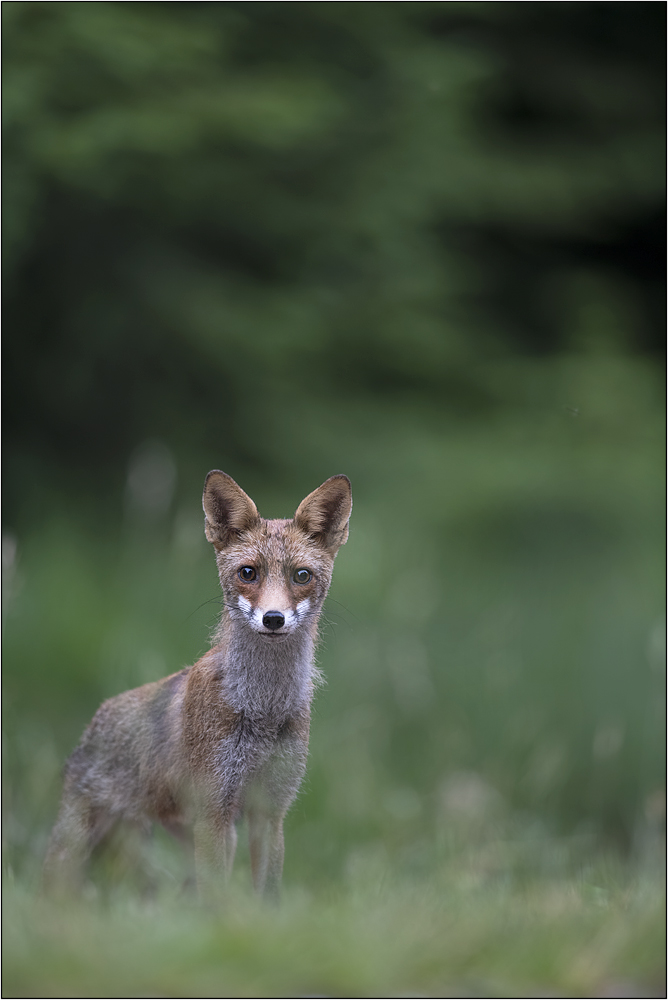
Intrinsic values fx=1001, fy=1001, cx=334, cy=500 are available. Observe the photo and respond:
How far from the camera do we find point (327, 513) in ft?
8.39

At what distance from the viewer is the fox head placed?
96.9 inches

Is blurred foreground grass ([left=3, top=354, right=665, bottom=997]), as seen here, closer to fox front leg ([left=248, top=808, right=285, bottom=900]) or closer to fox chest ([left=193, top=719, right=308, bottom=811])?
fox front leg ([left=248, top=808, right=285, bottom=900])

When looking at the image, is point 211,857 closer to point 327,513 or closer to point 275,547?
point 275,547

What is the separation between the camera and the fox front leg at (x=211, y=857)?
8.54 ft

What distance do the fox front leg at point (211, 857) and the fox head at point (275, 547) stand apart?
577 mm

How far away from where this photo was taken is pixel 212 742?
9.00ft

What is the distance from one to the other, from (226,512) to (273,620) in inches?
13.4

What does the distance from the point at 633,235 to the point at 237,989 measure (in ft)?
37.9

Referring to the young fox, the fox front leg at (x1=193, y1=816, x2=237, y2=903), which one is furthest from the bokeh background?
the fox front leg at (x1=193, y1=816, x2=237, y2=903)

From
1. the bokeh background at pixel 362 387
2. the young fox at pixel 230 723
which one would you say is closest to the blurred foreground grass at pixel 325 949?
the young fox at pixel 230 723

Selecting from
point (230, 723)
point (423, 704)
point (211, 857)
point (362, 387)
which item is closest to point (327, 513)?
point (230, 723)

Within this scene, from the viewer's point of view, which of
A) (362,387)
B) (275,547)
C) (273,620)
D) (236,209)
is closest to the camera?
(273,620)

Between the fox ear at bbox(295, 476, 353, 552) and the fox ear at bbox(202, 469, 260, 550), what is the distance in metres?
0.13

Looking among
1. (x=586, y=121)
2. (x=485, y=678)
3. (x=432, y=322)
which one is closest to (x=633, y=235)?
(x=586, y=121)
